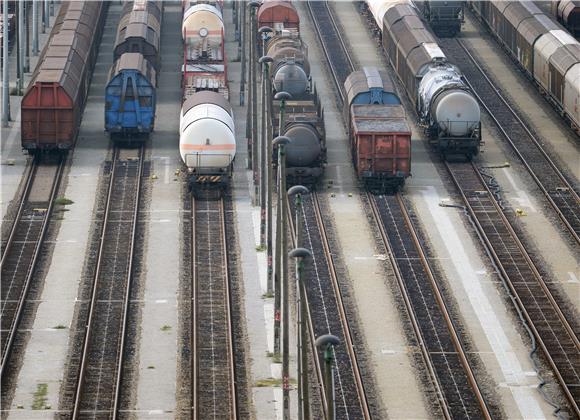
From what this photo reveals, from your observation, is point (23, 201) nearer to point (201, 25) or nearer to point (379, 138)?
point (379, 138)

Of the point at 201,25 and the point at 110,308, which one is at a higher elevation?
the point at 201,25

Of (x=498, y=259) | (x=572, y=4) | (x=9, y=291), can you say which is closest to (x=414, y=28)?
(x=572, y=4)

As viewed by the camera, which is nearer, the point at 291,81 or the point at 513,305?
the point at 513,305

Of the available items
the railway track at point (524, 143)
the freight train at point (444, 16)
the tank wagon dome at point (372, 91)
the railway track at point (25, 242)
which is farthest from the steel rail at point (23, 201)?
the freight train at point (444, 16)

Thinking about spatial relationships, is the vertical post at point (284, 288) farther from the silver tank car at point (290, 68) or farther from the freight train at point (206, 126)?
the silver tank car at point (290, 68)

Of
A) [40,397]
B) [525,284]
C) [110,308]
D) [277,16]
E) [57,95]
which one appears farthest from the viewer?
[277,16]

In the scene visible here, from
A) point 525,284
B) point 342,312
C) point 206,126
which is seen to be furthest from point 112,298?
point 525,284

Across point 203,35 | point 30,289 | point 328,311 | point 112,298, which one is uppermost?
point 203,35
